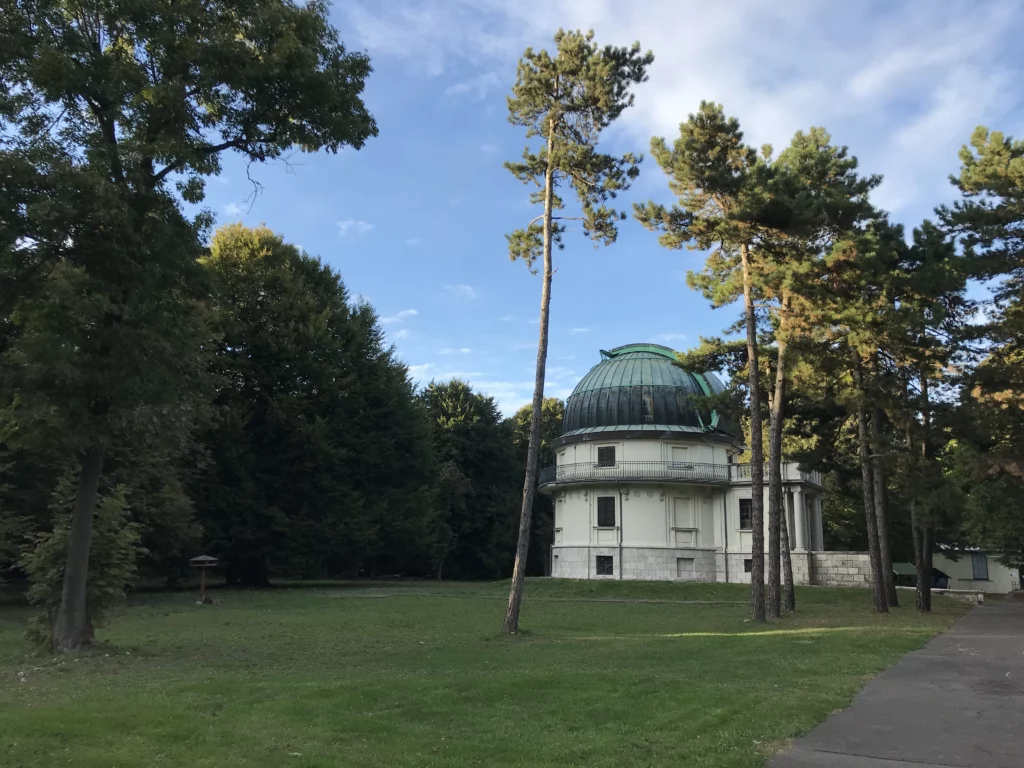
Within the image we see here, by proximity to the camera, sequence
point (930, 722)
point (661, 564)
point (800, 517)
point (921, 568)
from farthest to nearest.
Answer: point (661, 564), point (800, 517), point (921, 568), point (930, 722)

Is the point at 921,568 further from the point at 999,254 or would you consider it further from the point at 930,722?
the point at 930,722

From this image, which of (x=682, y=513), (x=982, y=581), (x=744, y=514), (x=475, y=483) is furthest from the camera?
(x=475, y=483)

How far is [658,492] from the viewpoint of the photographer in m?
42.8

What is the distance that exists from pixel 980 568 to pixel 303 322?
1828 inches

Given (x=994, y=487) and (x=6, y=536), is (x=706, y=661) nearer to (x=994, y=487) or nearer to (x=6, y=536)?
(x=994, y=487)

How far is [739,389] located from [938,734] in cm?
1818

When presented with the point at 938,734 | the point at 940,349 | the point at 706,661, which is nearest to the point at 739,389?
the point at 940,349

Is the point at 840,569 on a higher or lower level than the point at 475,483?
lower

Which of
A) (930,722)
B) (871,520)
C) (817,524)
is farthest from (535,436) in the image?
(817,524)

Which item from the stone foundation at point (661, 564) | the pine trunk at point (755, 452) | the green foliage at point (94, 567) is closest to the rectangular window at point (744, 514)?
the stone foundation at point (661, 564)

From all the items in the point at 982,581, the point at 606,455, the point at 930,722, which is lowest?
the point at 930,722

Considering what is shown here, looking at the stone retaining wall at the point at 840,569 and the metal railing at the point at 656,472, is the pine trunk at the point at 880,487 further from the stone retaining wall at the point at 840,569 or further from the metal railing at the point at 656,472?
the metal railing at the point at 656,472

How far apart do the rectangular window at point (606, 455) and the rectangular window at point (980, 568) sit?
26.9 metres

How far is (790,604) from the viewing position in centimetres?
2486
